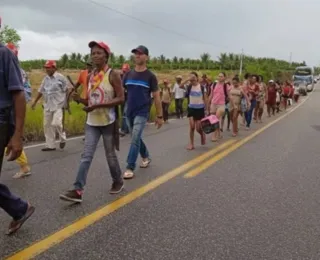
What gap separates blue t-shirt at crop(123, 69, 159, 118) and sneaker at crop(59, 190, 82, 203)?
1.97 m

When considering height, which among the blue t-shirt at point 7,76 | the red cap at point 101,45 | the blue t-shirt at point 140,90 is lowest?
the blue t-shirt at point 140,90

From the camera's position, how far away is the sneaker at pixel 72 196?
5137 mm

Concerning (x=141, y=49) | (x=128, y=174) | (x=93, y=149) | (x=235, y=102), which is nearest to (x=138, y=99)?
Answer: (x=141, y=49)

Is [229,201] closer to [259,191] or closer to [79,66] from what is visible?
[259,191]

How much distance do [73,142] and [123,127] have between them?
1.96 meters

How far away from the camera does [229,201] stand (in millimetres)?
5539

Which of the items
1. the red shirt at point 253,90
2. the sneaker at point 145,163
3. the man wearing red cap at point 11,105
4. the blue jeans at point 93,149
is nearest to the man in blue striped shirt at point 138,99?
the sneaker at point 145,163

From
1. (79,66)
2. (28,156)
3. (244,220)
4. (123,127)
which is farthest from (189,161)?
(79,66)

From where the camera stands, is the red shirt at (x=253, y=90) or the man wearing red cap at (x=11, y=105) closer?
the man wearing red cap at (x=11, y=105)

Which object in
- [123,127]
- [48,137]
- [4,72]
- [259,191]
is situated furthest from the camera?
[123,127]

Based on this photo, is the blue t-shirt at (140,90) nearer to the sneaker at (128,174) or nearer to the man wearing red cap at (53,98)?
the sneaker at (128,174)

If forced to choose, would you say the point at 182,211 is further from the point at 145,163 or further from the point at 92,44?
the point at 145,163

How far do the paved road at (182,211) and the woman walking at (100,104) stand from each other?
53 cm

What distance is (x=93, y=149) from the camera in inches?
214
